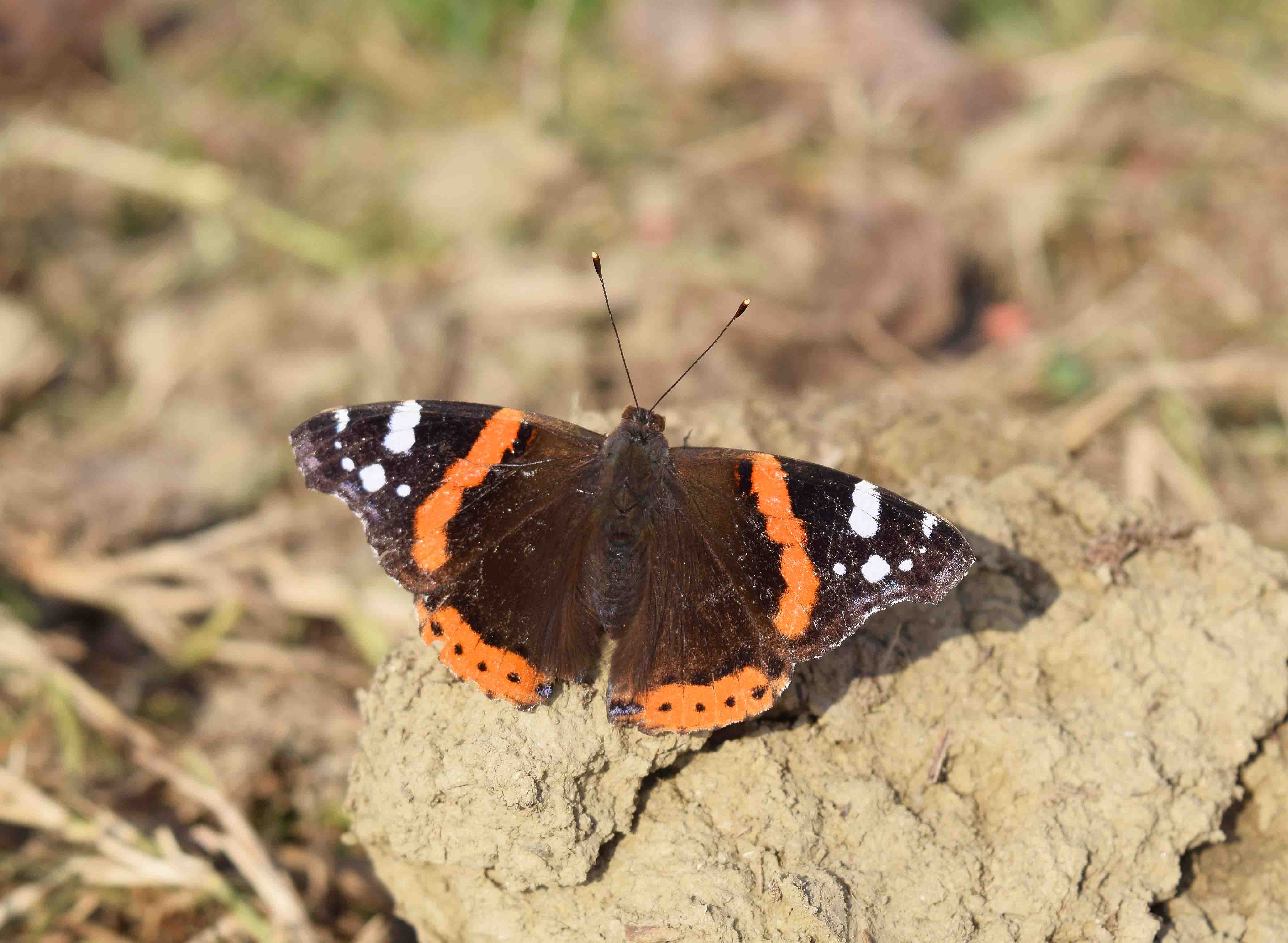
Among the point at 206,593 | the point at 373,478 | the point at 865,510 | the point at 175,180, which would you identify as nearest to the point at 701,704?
the point at 865,510

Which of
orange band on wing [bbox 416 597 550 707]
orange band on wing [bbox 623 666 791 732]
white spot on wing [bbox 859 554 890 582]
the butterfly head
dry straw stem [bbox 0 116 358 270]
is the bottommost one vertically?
orange band on wing [bbox 623 666 791 732]

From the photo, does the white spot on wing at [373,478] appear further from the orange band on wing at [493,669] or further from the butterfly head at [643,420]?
the butterfly head at [643,420]

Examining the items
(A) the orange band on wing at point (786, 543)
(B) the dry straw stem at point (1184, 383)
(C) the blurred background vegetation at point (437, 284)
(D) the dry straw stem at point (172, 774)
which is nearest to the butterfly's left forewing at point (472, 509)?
(A) the orange band on wing at point (786, 543)

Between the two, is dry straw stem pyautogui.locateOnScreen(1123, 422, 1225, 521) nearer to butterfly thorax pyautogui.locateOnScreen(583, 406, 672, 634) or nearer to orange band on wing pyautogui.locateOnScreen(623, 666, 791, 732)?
butterfly thorax pyautogui.locateOnScreen(583, 406, 672, 634)

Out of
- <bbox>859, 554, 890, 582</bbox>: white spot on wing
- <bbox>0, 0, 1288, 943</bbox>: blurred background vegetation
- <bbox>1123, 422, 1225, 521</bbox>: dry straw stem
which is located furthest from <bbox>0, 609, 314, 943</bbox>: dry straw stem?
<bbox>1123, 422, 1225, 521</bbox>: dry straw stem

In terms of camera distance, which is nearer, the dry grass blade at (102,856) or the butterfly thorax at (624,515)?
the butterfly thorax at (624,515)

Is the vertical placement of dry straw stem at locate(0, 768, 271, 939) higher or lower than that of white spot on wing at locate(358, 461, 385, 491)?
lower

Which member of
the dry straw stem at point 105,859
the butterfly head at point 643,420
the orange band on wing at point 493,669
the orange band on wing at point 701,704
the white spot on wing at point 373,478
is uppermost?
the butterfly head at point 643,420
